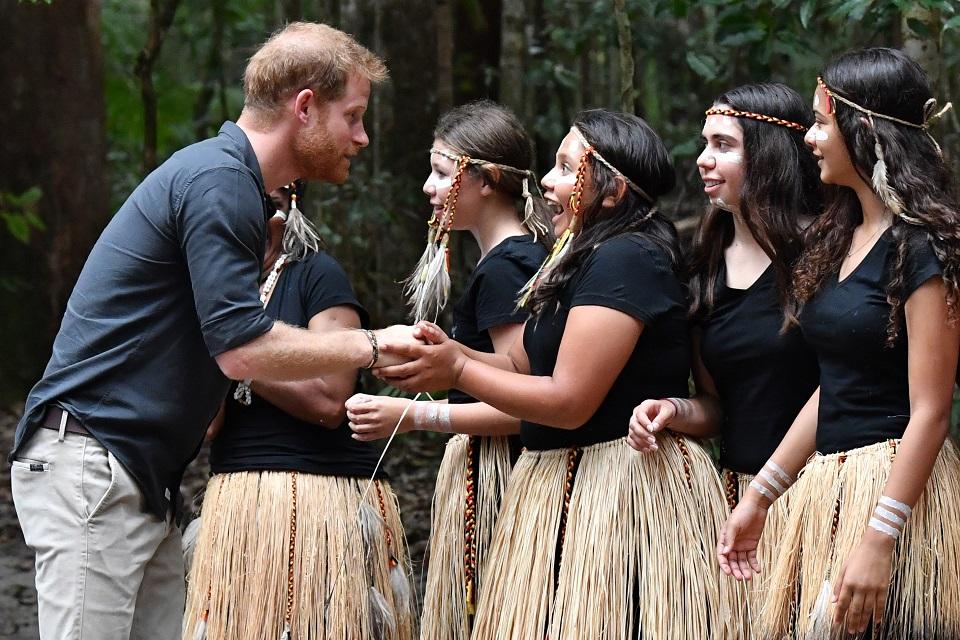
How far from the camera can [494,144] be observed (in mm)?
3182

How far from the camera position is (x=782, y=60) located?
6.71m

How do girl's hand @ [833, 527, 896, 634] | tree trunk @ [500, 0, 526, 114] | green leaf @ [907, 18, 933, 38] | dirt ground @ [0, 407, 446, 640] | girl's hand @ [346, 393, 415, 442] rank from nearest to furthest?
1. girl's hand @ [833, 527, 896, 634]
2. girl's hand @ [346, 393, 415, 442]
3. green leaf @ [907, 18, 933, 38]
4. dirt ground @ [0, 407, 446, 640]
5. tree trunk @ [500, 0, 526, 114]

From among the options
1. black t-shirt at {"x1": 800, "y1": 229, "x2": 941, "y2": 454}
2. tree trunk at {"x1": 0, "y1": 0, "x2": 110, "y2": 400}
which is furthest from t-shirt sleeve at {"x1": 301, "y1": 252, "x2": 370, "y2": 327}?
tree trunk at {"x1": 0, "y1": 0, "x2": 110, "y2": 400}

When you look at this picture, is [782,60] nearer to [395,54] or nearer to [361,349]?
[395,54]

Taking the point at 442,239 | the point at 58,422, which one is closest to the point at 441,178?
the point at 442,239

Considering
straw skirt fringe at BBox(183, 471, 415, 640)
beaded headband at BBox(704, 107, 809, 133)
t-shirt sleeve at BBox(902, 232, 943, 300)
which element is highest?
beaded headband at BBox(704, 107, 809, 133)

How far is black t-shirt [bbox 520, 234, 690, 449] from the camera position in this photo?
8.41 feet

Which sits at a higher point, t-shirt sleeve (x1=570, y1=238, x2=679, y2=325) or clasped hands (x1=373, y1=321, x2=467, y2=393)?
t-shirt sleeve (x1=570, y1=238, x2=679, y2=325)

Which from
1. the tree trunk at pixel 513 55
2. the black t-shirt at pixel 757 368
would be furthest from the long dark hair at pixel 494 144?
the tree trunk at pixel 513 55

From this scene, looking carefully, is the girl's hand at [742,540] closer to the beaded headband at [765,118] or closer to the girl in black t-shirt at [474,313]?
the girl in black t-shirt at [474,313]

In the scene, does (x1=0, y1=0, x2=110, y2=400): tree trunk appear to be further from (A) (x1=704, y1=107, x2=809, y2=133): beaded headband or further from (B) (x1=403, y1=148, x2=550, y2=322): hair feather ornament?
(A) (x1=704, y1=107, x2=809, y2=133): beaded headband

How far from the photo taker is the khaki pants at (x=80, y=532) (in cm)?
242

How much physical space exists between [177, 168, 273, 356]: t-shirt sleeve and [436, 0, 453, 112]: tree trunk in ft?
9.59

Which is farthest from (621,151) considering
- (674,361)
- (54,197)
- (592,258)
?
(54,197)
